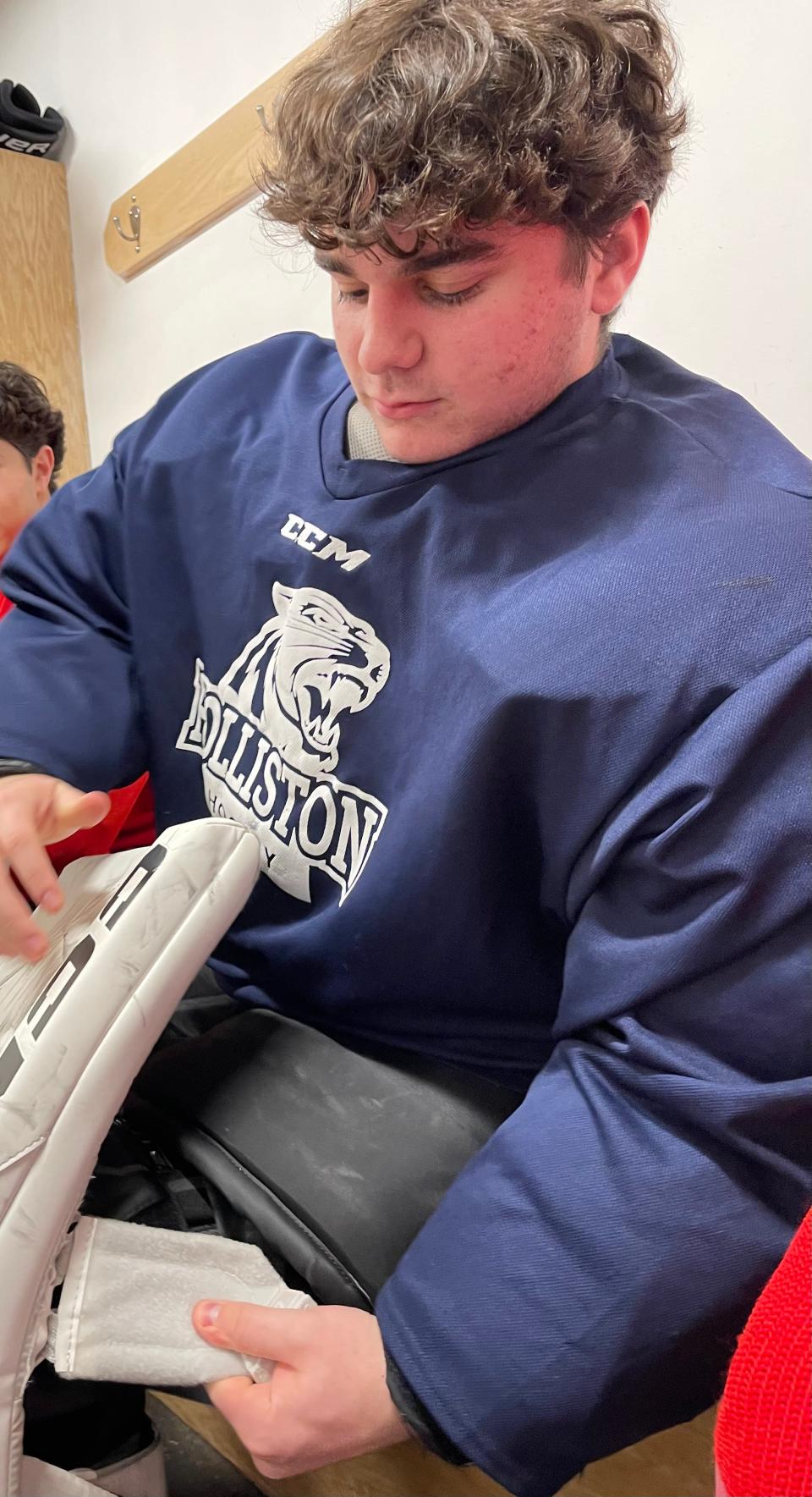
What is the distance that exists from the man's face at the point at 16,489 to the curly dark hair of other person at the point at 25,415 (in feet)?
0.04

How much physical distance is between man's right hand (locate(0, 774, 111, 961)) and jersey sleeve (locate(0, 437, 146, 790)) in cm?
9

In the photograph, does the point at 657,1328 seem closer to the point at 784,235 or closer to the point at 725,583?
the point at 725,583

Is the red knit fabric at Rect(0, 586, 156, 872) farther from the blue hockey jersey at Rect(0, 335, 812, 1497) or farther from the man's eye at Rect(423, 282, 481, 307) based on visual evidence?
the man's eye at Rect(423, 282, 481, 307)

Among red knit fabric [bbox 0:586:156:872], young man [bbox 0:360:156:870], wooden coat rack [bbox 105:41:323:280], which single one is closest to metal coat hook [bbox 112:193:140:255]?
wooden coat rack [bbox 105:41:323:280]

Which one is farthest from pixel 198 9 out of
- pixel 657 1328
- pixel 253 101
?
pixel 657 1328

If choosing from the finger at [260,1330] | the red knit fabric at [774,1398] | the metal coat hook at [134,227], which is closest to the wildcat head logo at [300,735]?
the finger at [260,1330]

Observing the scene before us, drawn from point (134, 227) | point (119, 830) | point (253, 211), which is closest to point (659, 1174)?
point (119, 830)

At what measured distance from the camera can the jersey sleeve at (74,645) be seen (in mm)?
672

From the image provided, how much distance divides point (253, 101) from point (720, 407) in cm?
106

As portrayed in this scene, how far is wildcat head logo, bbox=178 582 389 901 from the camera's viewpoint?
1.96 feet

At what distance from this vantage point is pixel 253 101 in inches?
52.7

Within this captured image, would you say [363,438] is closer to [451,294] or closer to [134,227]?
[451,294]

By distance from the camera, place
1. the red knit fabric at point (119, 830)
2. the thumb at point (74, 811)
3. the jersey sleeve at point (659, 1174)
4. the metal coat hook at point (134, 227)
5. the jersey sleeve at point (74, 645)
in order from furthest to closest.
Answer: the metal coat hook at point (134, 227), the red knit fabric at point (119, 830), the jersey sleeve at point (74, 645), the thumb at point (74, 811), the jersey sleeve at point (659, 1174)

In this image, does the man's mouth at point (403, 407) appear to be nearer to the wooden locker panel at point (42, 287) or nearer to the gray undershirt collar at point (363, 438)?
the gray undershirt collar at point (363, 438)
